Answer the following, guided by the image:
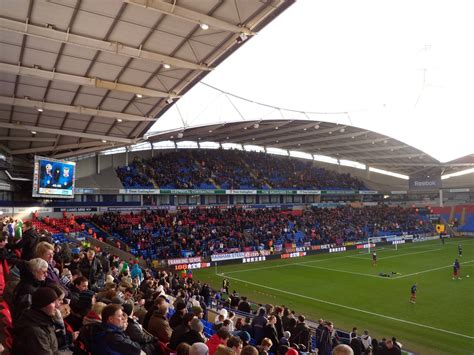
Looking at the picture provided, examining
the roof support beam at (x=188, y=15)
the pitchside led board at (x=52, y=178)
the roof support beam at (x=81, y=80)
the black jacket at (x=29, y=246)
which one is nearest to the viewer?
the black jacket at (x=29, y=246)

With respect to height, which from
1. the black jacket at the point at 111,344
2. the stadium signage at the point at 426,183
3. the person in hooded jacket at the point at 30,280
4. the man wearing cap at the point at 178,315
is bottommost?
the man wearing cap at the point at 178,315

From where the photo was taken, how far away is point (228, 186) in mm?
53594

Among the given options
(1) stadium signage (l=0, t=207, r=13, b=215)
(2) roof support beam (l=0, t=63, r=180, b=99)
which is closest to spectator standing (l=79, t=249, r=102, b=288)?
(2) roof support beam (l=0, t=63, r=180, b=99)

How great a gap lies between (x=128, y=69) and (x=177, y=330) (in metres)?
16.3

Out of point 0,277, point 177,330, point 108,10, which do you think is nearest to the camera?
point 177,330

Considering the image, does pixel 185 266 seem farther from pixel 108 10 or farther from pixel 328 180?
pixel 328 180

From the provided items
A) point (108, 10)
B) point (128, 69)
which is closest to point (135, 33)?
point (108, 10)

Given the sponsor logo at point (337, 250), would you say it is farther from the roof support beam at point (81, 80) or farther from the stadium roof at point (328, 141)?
the roof support beam at point (81, 80)

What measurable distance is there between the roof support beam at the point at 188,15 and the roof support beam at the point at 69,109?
37.5ft

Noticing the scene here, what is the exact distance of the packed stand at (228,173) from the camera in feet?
162

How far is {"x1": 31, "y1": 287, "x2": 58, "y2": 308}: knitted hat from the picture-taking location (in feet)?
13.3

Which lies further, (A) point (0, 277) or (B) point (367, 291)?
(B) point (367, 291)

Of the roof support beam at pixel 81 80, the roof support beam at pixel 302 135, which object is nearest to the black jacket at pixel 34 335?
the roof support beam at pixel 81 80

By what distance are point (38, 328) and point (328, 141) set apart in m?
56.3
